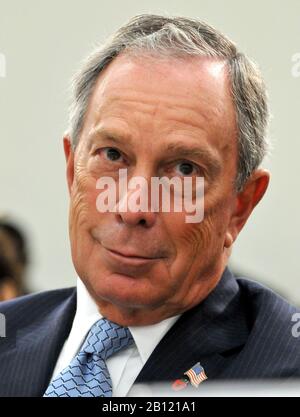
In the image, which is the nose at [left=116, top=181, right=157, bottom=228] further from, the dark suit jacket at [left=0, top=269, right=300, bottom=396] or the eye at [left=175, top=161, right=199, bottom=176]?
the dark suit jacket at [left=0, top=269, right=300, bottom=396]

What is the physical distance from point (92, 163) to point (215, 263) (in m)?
0.40

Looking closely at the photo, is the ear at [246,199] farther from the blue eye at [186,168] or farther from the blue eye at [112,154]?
the blue eye at [112,154]

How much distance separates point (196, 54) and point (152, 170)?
1.01 ft

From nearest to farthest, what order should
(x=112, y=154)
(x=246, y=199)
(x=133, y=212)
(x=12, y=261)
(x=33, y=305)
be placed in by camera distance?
(x=133, y=212) → (x=112, y=154) → (x=246, y=199) → (x=33, y=305) → (x=12, y=261)

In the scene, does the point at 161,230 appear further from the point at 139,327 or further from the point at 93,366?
the point at 93,366

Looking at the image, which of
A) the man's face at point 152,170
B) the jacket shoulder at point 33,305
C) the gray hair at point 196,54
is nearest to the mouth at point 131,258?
the man's face at point 152,170

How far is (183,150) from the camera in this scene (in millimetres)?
2197

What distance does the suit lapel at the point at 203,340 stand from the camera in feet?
7.52

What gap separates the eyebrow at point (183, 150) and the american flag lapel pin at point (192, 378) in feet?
1.57

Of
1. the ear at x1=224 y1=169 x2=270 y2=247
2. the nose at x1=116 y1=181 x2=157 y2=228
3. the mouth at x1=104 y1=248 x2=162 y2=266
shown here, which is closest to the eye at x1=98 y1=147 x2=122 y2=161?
the nose at x1=116 y1=181 x2=157 y2=228

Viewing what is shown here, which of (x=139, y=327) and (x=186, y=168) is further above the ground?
(x=186, y=168)

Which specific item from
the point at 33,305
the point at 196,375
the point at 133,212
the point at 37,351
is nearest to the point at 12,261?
the point at 33,305

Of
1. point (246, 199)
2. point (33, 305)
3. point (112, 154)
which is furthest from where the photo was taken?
point (33, 305)

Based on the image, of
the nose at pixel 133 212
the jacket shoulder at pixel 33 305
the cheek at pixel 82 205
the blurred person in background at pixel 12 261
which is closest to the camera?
the nose at pixel 133 212
